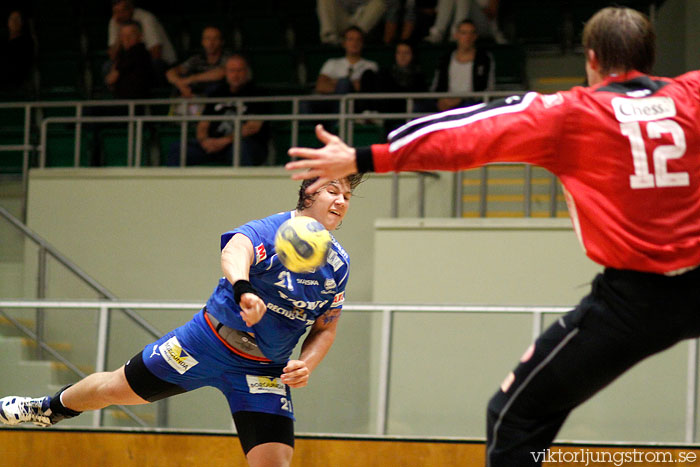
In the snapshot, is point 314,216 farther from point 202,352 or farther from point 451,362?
point 451,362

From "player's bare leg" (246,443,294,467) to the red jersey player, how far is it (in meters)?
1.26

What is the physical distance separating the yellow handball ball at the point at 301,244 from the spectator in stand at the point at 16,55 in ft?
25.7

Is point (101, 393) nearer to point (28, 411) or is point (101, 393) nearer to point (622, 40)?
point (28, 411)

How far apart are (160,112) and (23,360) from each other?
4541mm

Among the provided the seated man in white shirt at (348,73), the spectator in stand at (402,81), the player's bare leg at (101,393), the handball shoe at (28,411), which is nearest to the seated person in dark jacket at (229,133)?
the seated man in white shirt at (348,73)

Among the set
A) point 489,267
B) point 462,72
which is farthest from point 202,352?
point 462,72

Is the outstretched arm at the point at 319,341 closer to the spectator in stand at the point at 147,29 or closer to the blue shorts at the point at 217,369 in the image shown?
the blue shorts at the point at 217,369

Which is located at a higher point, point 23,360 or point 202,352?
point 202,352

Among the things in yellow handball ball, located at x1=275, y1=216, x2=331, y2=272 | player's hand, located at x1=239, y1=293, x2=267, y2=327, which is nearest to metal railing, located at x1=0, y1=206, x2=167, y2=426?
yellow handball ball, located at x1=275, y1=216, x2=331, y2=272

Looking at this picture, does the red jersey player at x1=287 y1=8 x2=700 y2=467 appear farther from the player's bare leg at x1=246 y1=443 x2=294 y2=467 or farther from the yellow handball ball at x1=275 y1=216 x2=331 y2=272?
the player's bare leg at x1=246 y1=443 x2=294 y2=467

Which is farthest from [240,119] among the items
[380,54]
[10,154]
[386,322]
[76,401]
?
[76,401]

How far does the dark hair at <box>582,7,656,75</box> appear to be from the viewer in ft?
9.20

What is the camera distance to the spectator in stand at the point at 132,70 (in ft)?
31.9

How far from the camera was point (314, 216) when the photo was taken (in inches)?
158
